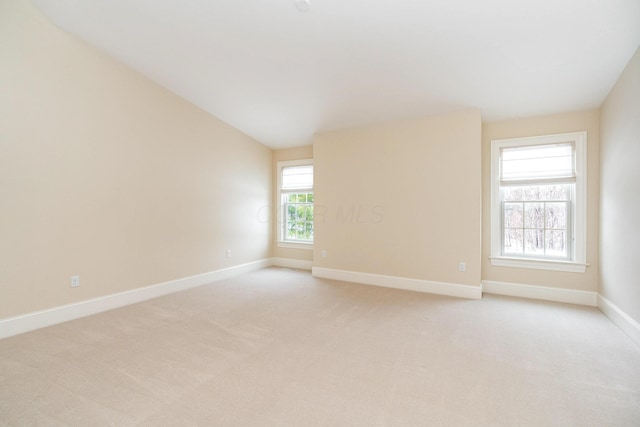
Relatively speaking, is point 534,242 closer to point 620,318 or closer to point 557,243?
point 557,243

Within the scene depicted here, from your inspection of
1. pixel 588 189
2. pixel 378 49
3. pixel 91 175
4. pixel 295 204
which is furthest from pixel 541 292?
pixel 91 175

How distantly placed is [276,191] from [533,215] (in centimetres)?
450

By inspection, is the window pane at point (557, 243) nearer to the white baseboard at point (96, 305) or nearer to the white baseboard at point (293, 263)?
the white baseboard at point (293, 263)

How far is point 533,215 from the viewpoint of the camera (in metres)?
3.81

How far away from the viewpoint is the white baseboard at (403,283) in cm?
377

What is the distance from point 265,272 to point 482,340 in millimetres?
3746

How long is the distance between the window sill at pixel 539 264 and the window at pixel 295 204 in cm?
323

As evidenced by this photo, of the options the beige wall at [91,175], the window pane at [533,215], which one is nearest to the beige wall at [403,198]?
the window pane at [533,215]

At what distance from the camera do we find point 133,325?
9.21 ft

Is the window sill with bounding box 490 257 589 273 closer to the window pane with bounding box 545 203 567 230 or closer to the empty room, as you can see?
the empty room

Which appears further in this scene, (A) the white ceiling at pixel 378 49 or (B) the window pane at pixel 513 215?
(B) the window pane at pixel 513 215

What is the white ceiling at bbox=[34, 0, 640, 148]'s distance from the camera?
7.65 feet

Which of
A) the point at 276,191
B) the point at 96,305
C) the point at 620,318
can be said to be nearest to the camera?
the point at 620,318

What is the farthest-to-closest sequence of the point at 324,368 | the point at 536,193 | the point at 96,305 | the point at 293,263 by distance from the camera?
1. the point at 293,263
2. the point at 536,193
3. the point at 96,305
4. the point at 324,368
